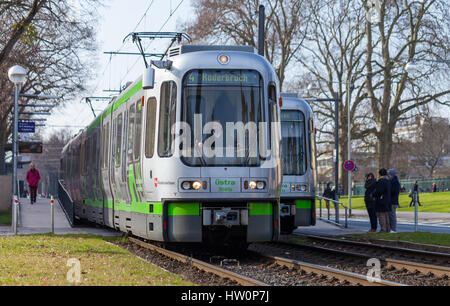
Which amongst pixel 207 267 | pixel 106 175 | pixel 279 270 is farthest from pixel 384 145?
pixel 207 267

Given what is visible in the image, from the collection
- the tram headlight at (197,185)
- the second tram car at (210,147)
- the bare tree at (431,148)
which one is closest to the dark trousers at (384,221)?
the second tram car at (210,147)

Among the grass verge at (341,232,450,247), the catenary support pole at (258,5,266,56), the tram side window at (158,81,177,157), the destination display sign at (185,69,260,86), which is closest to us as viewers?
the tram side window at (158,81,177,157)

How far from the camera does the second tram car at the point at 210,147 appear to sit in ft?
39.8

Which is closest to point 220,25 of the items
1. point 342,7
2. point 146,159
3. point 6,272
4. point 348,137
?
point 342,7

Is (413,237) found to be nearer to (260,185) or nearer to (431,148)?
(260,185)

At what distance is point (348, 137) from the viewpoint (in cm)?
4694

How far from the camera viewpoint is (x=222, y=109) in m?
12.3

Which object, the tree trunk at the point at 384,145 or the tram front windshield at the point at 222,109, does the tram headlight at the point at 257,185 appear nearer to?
the tram front windshield at the point at 222,109

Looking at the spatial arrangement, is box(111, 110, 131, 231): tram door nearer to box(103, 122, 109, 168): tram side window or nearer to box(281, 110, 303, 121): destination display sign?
box(103, 122, 109, 168): tram side window

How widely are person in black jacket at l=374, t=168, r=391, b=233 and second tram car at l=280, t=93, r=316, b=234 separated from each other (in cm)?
173

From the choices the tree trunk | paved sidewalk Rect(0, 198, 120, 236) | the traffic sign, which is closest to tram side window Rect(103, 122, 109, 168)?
paved sidewalk Rect(0, 198, 120, 236)

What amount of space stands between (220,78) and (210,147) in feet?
4.04

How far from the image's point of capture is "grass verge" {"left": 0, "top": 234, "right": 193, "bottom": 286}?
30.7 feet

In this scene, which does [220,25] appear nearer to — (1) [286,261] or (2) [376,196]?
(2) [376,196]
